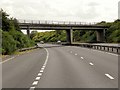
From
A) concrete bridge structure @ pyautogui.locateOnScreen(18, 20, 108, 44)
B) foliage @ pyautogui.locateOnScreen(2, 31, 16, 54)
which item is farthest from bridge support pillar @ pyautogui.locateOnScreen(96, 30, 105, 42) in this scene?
foliage @ pyautogui.locateOnScreen(2, 31, 16, 54)

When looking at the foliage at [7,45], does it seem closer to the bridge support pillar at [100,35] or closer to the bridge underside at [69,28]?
the bridge underside at [69,28]

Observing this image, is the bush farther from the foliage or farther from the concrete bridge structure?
the concrete bridge structure

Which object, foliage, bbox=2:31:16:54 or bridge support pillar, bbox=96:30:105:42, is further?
bridge support pillar, bbox=96:30:105:42

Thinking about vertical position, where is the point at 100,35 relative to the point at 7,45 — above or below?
above

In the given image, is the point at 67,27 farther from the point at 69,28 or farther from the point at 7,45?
the point at 7,45

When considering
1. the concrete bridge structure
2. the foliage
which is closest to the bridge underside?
the concrete bridge structure

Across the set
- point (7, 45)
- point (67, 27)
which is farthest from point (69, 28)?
point (7, 45)

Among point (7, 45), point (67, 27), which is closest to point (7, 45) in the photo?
point (7, 45)

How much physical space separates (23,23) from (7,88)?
87.4 metres

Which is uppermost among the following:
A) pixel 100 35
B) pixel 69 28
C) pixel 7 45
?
pixel 69 28

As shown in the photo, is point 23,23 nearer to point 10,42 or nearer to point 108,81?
point 10,42

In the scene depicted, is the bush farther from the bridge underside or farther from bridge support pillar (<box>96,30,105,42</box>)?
bridge support pillar (<box>96,30,105,42</box>)

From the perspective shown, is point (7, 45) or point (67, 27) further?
point (67, 27)

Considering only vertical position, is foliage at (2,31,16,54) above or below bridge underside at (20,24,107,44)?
below
